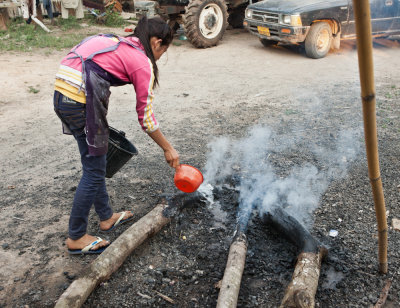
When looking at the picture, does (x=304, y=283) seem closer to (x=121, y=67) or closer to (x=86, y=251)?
(x=86, y=251)

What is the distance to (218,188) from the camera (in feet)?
13.1

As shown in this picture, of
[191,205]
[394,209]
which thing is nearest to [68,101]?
[191,205]

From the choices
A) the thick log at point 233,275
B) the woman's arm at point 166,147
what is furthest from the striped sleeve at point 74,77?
the thick log at point 233,275

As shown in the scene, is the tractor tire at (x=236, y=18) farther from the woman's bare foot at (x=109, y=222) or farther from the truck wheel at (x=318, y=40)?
the woman's bare foot at (x=109, y=222)

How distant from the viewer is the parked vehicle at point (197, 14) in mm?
10211

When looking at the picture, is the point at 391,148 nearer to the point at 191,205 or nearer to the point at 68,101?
the point at 191,205

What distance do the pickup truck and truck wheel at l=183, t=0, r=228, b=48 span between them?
113cm

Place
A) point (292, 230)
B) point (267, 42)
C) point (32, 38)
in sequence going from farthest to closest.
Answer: point (32, 38), point (267, 42), point (292, 230)

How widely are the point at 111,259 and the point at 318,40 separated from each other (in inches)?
332

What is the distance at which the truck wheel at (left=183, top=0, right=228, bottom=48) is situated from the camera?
10.2 metres

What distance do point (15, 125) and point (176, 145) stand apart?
2.72 meters

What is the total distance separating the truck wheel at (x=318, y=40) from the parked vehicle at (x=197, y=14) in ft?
9.52

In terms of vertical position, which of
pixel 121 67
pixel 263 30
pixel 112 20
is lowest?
pixel 112 20

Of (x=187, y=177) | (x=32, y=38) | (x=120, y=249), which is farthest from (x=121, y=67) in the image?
(x=32, y=38)
